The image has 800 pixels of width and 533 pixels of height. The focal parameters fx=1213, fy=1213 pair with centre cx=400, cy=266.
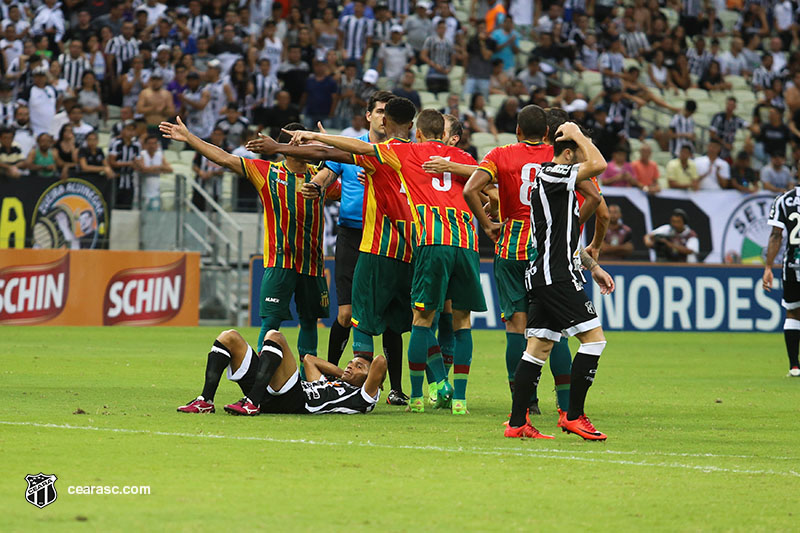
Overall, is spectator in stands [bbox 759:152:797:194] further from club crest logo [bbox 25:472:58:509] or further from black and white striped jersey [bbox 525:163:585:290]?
club crest logo [bbox 25:472:58:509]

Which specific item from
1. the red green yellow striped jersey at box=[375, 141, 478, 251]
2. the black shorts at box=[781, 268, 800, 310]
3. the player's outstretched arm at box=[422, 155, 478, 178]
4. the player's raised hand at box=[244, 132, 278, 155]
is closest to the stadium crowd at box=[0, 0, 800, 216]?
the black shorts at box=[781, 268, 800, 310]

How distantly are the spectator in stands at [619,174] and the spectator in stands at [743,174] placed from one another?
2.41m

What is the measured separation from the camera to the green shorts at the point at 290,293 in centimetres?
1050

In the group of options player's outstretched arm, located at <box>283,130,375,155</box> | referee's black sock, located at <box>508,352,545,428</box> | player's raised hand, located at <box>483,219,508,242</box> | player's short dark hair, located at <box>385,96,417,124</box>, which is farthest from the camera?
player's short dark hair, located at <box>385,96,417,124</box>

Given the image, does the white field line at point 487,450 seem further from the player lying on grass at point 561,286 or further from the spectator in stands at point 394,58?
the spectator in stands at point 394,58

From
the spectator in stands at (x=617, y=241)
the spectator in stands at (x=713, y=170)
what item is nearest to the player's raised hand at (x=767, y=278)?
the spectator in stands at (x=617, y=241)

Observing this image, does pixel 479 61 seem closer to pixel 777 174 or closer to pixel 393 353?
pixel 777 174

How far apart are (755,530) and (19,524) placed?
3.06 m

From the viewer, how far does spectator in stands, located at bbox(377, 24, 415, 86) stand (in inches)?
944

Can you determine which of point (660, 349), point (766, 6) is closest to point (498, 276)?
point (660, 349)

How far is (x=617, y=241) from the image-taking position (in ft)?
70.9

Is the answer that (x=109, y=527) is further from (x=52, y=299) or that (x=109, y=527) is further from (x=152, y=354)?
(x=52, y=299)

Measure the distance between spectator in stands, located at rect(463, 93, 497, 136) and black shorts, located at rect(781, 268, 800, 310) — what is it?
32.7 feet

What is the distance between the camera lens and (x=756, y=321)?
72.7 ft
